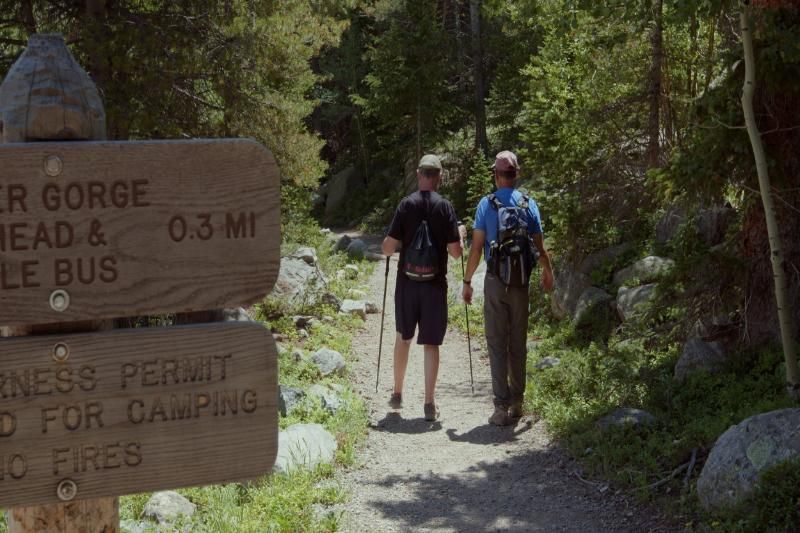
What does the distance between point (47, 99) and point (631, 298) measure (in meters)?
8.00

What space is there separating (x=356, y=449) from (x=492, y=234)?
2.24 m

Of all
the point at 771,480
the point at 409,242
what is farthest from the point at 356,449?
the point at 771,480

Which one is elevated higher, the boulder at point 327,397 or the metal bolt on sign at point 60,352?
the metal bolt on sign at point 60,352

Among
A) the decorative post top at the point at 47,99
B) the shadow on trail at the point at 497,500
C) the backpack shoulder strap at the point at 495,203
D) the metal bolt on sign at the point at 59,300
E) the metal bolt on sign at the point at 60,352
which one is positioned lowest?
the shadow on trail at the point at 497,500

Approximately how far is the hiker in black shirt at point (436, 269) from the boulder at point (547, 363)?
5.37ft

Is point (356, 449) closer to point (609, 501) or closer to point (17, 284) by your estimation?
point (609, 501)

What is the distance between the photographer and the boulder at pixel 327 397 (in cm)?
747

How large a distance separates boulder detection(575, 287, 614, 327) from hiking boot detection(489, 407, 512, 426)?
2859mm

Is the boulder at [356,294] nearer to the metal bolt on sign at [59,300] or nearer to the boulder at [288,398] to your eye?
the boulder at [288,398]

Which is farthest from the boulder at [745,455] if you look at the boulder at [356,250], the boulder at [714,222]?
the boulder at [356,250]

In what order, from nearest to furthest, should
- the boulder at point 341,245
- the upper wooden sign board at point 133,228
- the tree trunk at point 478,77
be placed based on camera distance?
1. the upper wooden sign board at point 133,228
2. the boulder at point 341,245
3. the tree trunk at point 478,77

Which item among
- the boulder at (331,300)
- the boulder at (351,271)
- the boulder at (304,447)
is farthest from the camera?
the boulder at (351,271)

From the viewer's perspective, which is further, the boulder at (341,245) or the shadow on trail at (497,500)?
the boulder at (341,245)

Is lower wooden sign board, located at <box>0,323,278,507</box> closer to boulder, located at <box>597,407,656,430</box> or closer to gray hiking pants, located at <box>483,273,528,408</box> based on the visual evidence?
boulder, located at <box>597,407,656,430</box>
